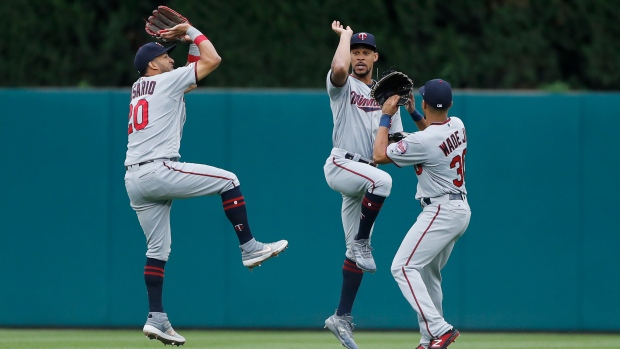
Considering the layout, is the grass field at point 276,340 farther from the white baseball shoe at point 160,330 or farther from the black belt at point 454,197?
the black belt at point 454,197

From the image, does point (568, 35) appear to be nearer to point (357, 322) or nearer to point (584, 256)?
point (584, 256)

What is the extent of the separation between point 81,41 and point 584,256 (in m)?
7.30

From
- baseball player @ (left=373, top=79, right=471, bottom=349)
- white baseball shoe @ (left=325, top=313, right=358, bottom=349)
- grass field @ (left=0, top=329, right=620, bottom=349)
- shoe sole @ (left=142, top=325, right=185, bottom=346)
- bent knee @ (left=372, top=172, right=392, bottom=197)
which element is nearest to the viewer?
baseball player @ (left=373, top=79, right=471, bottom=349)

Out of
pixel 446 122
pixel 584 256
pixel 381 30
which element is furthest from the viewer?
pixel 381 30

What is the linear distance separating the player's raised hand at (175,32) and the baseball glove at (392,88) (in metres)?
1.57

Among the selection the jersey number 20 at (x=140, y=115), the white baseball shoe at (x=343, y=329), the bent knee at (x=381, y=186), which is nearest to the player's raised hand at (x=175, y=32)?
the jersey number 20 at (x=140, y=115)

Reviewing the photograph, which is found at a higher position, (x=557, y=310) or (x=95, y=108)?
(x=95, y=108)

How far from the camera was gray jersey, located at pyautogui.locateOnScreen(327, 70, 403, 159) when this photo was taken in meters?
8.13

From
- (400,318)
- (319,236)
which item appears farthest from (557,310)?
(319,236)

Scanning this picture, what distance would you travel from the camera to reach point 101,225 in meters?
11.2

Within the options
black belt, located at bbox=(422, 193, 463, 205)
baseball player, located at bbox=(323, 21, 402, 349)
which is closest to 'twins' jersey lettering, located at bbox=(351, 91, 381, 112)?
baseball player, located at bbox=(323, 21, 402, 349)

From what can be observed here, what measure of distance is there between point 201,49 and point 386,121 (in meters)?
1.56

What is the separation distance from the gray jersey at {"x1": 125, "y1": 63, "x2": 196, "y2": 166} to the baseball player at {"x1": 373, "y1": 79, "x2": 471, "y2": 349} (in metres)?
1.62

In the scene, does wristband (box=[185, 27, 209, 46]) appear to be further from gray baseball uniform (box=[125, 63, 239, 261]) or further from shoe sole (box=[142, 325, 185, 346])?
shoe sole (box=[142, 325, 185, 346])
